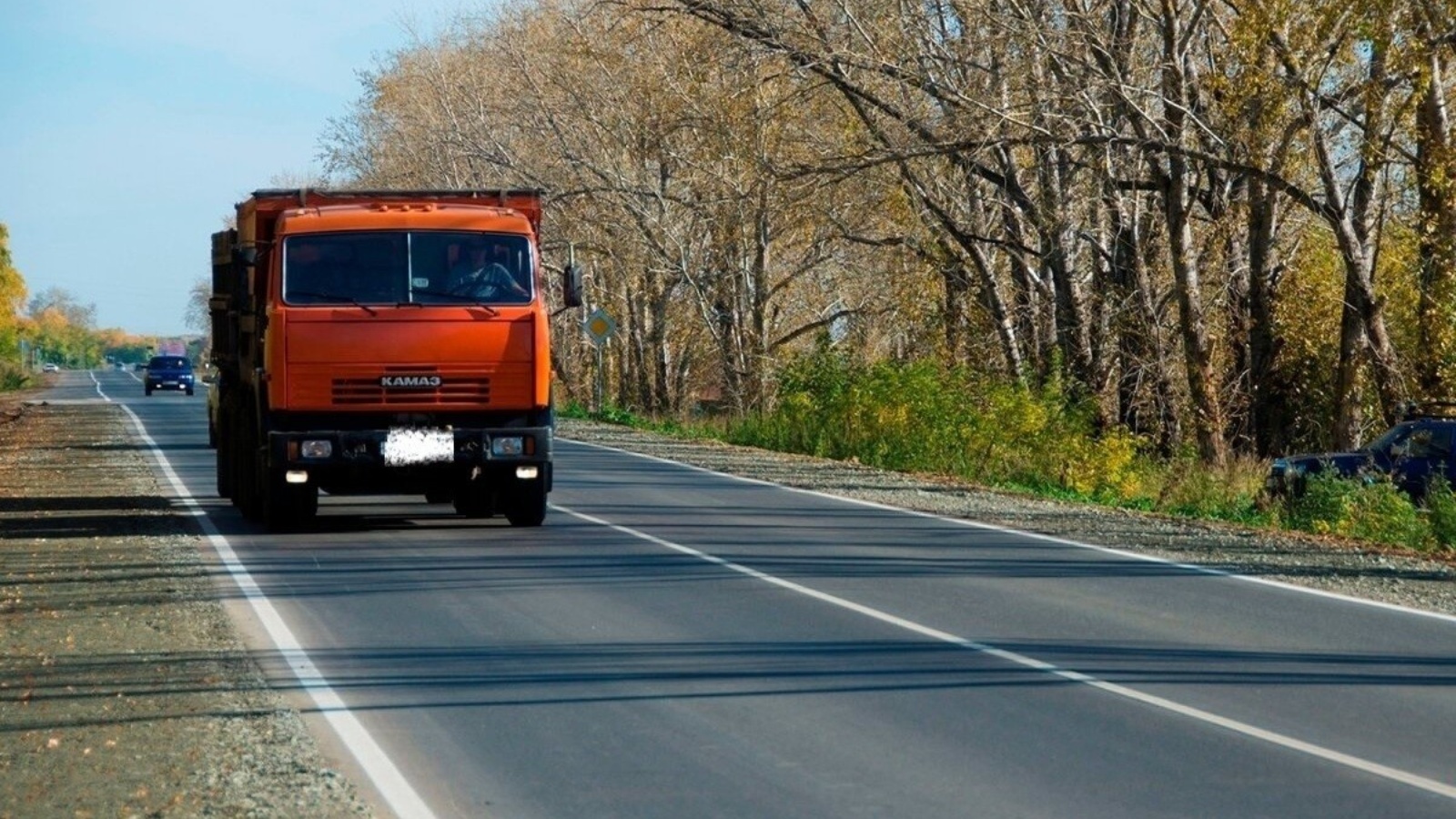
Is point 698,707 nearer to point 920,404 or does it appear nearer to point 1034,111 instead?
point 1034,111

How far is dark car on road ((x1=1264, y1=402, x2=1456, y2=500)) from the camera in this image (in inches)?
918

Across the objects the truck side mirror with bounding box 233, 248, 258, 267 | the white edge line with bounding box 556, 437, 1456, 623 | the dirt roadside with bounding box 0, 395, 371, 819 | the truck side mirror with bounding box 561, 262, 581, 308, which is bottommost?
the dirt roadside with bounding box 0, 395, 371, 819

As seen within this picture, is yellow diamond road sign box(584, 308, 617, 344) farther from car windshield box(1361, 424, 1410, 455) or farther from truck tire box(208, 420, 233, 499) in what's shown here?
car windshield box(1361, 424, 1410, 455)

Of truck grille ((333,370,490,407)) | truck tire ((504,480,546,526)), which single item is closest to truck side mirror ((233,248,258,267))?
truck grille ((333,370,490,407))

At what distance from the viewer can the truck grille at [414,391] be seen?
18266 millimetres

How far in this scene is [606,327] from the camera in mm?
48344

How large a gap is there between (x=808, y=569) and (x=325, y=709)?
6416 mm

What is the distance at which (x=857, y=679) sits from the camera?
10398 mm

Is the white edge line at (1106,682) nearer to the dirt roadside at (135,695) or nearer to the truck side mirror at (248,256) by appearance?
the dirt roadside at (135,695)

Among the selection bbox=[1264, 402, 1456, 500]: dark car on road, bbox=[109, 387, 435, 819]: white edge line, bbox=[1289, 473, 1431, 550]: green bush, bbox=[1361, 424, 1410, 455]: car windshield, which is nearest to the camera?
bbox=[109, 387, 435, 819]: white edge line

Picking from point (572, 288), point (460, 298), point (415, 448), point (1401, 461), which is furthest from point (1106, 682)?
Result: point (1401, 461)

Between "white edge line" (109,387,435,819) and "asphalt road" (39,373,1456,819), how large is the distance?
0.06 meters

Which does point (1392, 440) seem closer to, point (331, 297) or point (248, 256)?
point (331, 297)

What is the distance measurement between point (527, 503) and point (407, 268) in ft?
8.52
